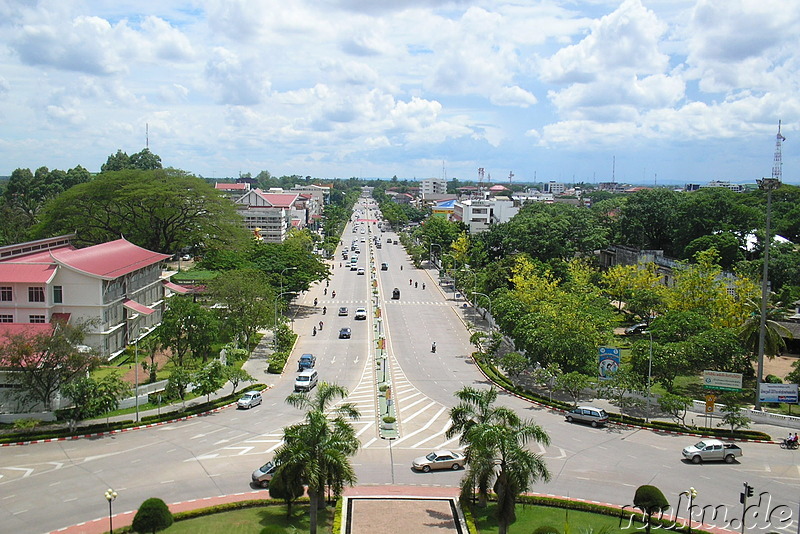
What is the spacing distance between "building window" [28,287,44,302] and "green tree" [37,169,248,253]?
3579 cm

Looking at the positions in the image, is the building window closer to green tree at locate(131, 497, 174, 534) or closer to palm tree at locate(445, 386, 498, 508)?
green tree at locate(131, 497, 174, 534)

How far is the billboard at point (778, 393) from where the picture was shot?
45312 mm

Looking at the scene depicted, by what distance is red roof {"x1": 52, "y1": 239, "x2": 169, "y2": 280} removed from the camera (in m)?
53.4

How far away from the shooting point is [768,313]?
5094 centimetres

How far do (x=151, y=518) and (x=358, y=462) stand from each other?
12.4 m

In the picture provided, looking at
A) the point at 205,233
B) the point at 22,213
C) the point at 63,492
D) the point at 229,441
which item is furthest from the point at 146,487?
the point at 22,213

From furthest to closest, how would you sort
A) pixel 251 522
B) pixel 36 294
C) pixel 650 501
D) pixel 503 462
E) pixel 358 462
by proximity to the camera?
1. pixel 36 294
2. pixel 358 462
3. pixel 251 522
4. pixel 650 501
5. pixel 503 462

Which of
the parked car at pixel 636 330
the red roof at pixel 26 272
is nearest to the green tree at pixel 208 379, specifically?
the red roof at pixel 26 272

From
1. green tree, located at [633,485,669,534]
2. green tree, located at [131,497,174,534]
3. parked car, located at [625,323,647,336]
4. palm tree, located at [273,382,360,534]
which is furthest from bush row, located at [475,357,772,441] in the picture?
green tree, located at [131,497,174,534]

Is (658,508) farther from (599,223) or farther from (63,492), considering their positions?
(599,223)

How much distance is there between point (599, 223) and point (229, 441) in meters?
96.8

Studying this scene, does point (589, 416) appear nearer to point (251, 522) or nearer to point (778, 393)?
point (778, 393)

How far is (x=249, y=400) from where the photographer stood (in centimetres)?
4606

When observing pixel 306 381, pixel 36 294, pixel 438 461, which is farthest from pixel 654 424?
pixel 36 294
